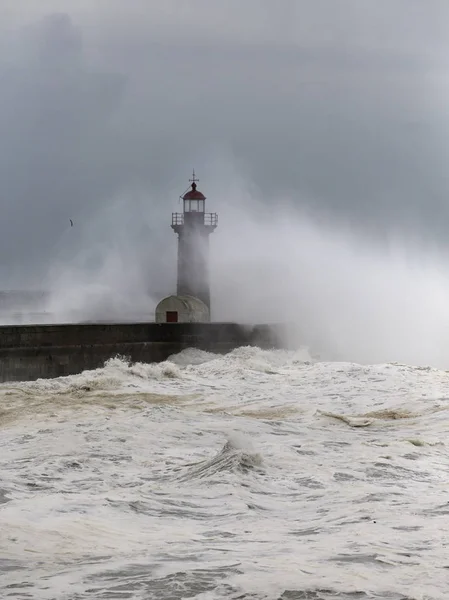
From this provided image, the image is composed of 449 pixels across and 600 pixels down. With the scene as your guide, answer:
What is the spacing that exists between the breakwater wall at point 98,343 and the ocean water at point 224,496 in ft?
5.72

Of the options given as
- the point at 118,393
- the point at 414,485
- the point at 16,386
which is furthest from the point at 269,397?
the point at 414,485

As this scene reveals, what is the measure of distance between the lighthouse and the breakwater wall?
9824 millimetres

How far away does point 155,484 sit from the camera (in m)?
5.98

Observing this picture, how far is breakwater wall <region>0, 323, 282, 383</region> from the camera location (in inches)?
510

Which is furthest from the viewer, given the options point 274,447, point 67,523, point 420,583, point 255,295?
point 255,295

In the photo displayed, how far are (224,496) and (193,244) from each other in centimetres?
Result: 2068

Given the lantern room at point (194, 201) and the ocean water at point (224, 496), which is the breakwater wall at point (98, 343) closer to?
the ocean water at point (224, 496)

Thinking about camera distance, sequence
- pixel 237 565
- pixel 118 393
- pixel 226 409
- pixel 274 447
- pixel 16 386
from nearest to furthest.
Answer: pixel 237 565 < pixel 274 447 < pixel 226 409 < pixel 118 393 < pixel 16 386

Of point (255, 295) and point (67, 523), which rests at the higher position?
point (255, 295)

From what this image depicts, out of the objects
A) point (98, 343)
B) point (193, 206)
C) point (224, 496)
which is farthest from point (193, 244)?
point (224, 496)

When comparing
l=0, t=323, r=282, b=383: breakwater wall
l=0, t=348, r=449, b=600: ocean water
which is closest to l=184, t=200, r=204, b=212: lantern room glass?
l=0, t=323, r=282, b=383: breakwater wall

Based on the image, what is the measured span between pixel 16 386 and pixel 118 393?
5.72 feet

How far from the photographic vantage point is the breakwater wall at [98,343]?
12.9 m

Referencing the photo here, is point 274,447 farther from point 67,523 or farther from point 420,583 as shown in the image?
point 420,583
